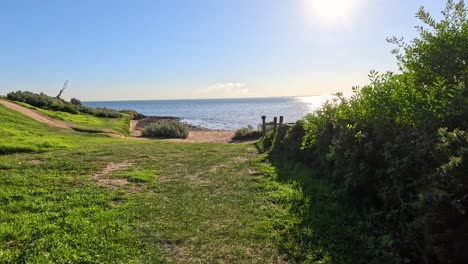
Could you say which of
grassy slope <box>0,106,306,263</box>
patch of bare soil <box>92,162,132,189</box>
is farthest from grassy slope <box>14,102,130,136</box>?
grassy slope <box>0,106,306,263</box>

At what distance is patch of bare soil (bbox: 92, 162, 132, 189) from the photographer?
797 centimetres

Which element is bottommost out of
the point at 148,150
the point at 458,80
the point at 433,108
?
the point at 148,150

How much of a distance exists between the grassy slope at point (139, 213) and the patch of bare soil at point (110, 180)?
0.66 feet

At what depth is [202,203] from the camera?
21.5 feet

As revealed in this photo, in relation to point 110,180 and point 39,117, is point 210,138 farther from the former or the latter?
point 110,180

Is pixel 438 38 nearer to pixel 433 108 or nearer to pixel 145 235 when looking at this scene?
pixel 433 108

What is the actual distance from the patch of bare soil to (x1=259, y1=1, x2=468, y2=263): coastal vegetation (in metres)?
4.53

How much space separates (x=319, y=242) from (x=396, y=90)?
8.73 feet

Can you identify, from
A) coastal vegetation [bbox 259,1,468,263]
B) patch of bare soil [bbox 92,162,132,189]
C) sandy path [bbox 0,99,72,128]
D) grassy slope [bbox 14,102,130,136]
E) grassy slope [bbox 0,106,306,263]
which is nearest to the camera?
coastal vegetation [bbox 259,1,468,263]

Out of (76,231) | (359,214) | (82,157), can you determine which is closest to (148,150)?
(82,157)

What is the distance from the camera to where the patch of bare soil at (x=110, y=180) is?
7.97 m

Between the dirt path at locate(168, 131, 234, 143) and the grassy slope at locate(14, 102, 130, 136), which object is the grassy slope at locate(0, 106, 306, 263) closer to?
the dirt path at locate(168, 131, 234, 143)

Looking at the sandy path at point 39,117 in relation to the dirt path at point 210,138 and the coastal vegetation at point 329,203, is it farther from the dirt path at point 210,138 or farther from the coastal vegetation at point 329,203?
the coastal vegetation at point 329,203

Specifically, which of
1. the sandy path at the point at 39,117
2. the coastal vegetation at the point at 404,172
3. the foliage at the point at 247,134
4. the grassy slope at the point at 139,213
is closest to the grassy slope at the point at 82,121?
the sandy path at the point at 39,117
